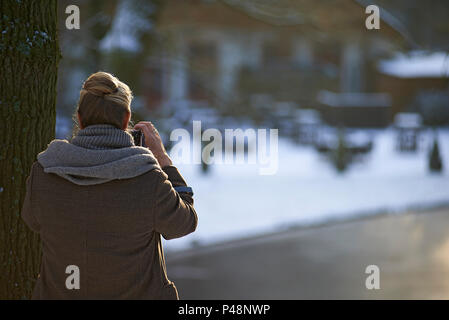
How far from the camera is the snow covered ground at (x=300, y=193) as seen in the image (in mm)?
10422

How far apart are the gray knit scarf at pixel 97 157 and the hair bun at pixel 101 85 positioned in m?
0.13

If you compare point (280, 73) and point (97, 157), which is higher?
point (280, 73)

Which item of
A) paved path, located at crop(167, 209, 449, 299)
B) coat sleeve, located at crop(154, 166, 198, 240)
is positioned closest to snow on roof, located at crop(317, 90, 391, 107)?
paved path, located at crop(167, 209, 449, 299)

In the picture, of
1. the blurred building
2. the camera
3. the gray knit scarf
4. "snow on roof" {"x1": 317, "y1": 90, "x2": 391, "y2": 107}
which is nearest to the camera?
the gray knit scarf

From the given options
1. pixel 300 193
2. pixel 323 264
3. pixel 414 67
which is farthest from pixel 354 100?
pixel 323 264

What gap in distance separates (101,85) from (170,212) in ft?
1.85

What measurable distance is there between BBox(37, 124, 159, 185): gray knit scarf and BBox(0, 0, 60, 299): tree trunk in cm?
105

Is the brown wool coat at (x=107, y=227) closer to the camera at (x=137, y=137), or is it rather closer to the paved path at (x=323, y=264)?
the camera at (x=137, y=137)

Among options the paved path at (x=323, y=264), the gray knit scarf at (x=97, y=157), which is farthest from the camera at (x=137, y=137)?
the paved path at (x=323, y=264)

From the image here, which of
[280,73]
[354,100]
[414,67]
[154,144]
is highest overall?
[414,67]

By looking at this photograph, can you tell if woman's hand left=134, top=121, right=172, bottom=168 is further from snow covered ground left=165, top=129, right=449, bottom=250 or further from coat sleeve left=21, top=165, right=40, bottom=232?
snow covered ground left=165, top=129, right=449, bottom=250

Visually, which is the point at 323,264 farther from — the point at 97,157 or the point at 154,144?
the point at 97,157

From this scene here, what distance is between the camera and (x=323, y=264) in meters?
7.78

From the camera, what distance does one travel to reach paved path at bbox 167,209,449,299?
6.68 metres
